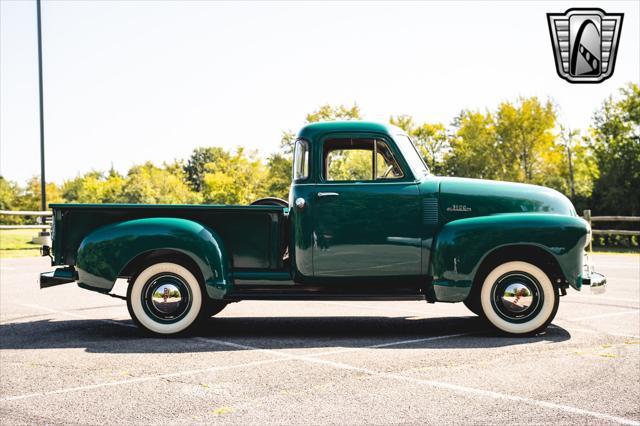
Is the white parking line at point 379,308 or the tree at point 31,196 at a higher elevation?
the tree at point 31,196

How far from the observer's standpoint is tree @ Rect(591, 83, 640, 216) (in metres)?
30.3

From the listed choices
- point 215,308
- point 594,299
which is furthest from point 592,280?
point 215,308

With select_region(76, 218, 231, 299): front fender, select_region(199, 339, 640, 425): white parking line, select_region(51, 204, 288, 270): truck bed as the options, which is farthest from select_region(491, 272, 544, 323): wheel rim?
select_region(76, 218, 231, 299): front fender

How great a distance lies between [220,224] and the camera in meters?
7.28

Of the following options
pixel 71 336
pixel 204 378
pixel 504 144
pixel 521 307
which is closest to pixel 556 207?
pixel 521 307

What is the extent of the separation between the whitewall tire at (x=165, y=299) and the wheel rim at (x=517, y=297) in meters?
2.99

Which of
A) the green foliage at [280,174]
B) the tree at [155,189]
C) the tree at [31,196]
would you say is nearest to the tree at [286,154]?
the green foliage at [280,174]

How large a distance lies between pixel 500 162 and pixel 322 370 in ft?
137

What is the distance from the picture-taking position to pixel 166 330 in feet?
23.3

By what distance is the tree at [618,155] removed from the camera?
1194 inches

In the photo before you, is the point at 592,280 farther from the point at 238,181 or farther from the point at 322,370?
the point at 238,181

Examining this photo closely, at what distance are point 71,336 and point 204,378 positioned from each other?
8.73 feet

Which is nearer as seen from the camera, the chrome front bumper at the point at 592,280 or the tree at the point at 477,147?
the chrome front bumper at the point at 592,280

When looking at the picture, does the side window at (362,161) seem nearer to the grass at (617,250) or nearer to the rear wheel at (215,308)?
the rear wheel at (215,308)
